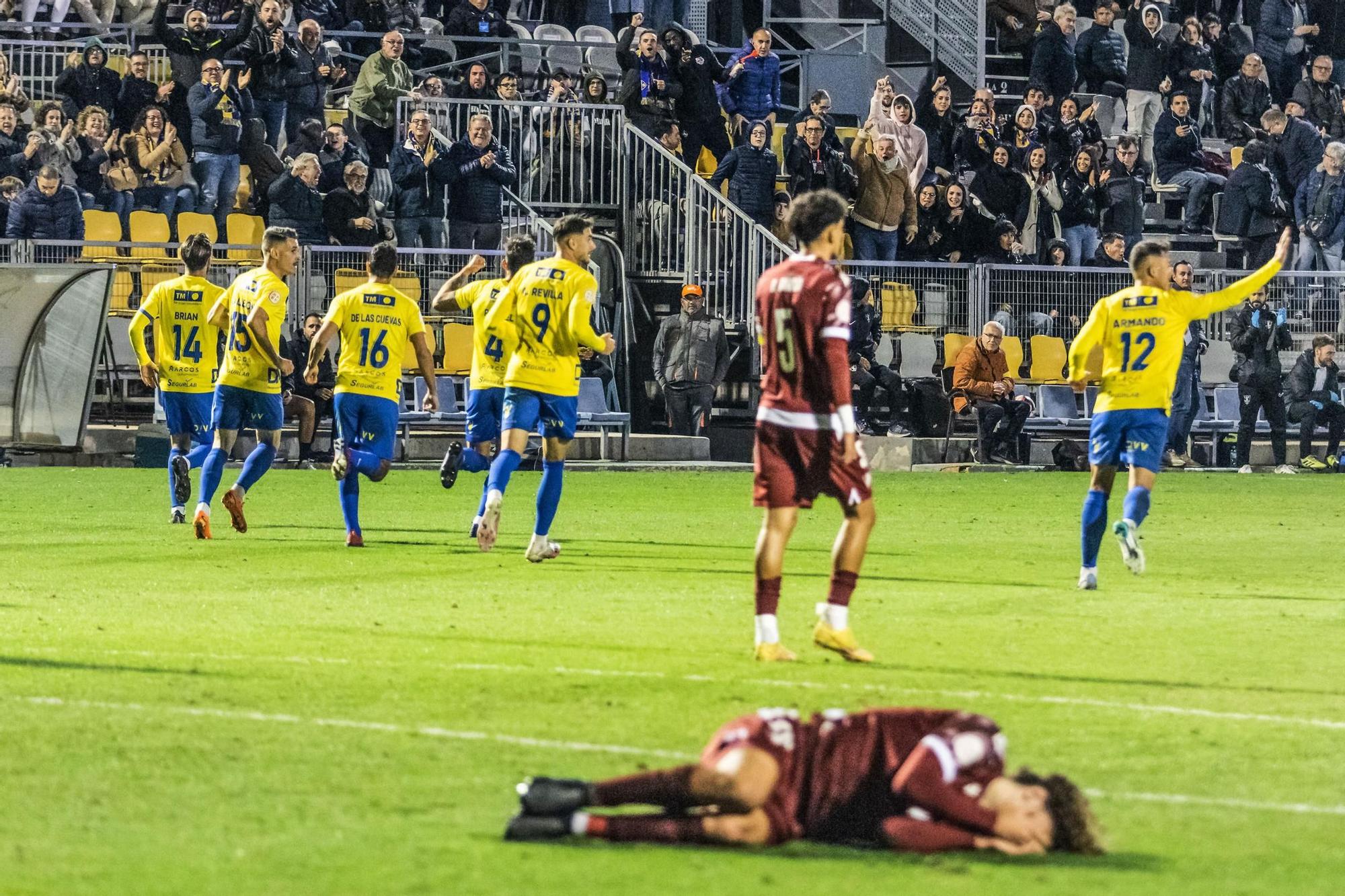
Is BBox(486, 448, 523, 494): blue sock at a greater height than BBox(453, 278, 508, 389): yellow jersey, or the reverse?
BBox(453, 278, 508, 389): yellow jersey

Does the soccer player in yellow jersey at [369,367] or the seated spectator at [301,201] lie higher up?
the seated spectator at [301,201]

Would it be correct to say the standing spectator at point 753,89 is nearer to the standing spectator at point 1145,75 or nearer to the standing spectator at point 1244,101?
the standing spectator at point 1145,75

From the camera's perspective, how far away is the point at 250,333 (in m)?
16.5

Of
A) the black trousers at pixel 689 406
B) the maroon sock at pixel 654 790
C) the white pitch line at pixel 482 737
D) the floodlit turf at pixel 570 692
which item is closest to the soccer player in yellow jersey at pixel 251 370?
the floodlit turf at pixel 570 692

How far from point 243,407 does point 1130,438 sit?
7.08m

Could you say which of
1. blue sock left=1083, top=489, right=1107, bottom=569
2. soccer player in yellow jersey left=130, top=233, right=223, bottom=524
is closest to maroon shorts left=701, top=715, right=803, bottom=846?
blue sock left=1083, top=489, right=1107, bottom=569

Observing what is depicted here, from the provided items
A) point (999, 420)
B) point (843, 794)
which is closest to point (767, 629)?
point (843, 794)

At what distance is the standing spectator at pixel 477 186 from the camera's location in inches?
1039

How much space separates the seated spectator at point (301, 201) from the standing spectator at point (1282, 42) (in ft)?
58.1

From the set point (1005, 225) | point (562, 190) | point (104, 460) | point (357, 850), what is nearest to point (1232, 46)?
point (1005, 225)

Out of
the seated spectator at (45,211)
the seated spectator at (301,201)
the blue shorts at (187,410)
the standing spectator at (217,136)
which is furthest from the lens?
the standing spectator at (217,136)

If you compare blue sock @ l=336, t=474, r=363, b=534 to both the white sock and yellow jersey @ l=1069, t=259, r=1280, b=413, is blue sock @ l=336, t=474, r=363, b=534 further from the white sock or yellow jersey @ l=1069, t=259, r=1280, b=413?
the white sock

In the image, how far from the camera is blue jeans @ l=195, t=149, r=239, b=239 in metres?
26.8

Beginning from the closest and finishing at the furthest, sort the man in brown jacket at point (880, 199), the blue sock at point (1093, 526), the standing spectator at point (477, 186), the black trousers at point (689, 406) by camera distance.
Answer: the blue sock at point (1093, 526) → the standing spectator at point (477, 186) → the black trousers at point (689, 406) → the man in brown jacket at point (880, 199)
